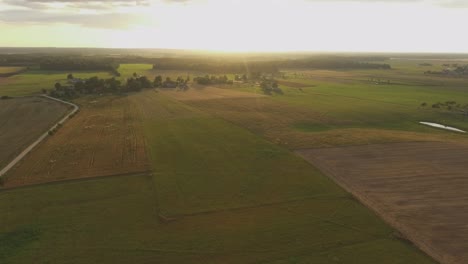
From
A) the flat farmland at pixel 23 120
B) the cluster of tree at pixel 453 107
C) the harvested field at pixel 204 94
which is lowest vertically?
the flat farmland at pixel 23 120

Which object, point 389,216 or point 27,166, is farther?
point 27,166

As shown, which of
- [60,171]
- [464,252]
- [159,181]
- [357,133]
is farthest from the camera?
[357,133]

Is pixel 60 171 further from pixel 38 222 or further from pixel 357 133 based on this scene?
pixel 357 133

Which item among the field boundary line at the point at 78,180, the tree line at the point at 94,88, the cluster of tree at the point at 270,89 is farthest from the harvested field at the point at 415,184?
the tree line at the point at 94,88

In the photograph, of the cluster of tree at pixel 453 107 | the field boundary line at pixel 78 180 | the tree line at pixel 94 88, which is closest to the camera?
the field boundary line at pixel 78 180

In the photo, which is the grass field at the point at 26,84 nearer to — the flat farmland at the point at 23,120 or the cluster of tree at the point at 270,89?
the flat farmland at the point at 23,120

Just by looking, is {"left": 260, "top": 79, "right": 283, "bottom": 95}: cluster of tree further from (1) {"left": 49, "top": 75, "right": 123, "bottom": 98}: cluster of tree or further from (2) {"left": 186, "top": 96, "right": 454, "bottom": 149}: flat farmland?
(1) {"left": 49, "top": 75, "right": 123, "bottom": 98}: cluster of tree

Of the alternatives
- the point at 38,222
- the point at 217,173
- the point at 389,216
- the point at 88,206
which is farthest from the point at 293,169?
the point at 38,222

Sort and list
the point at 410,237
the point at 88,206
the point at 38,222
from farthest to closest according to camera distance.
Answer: the point at 88,206 < the point at 38,222 < the point at 410,237
